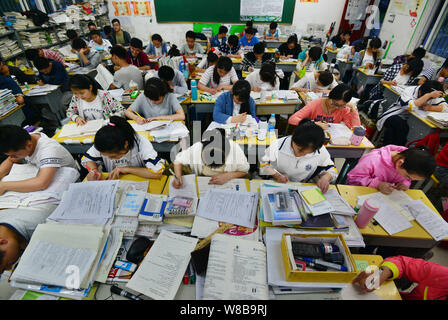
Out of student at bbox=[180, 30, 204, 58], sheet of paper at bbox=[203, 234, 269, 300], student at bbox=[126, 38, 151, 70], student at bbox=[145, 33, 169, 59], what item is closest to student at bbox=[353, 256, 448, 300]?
sheet of paper at bbox=[203, 234, 269, 300]

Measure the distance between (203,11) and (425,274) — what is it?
859 centimetres

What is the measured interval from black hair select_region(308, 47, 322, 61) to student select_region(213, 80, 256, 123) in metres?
2.40

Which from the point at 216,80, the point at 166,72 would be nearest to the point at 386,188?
the point at 216,80

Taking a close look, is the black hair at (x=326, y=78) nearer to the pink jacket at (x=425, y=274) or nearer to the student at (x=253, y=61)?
the student at (x=253, y=61)

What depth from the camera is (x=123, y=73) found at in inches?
142

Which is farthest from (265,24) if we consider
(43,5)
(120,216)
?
(120,216)

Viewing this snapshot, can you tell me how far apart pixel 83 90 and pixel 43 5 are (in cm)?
535

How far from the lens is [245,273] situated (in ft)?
3.85

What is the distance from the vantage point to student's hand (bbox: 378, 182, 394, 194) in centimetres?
183

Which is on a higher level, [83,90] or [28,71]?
[83,90]

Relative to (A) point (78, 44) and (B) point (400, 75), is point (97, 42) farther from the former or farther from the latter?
(B) point (400, 75)

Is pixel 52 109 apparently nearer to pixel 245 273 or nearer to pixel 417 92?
pixel 245 273

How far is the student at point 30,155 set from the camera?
1.61 metres
